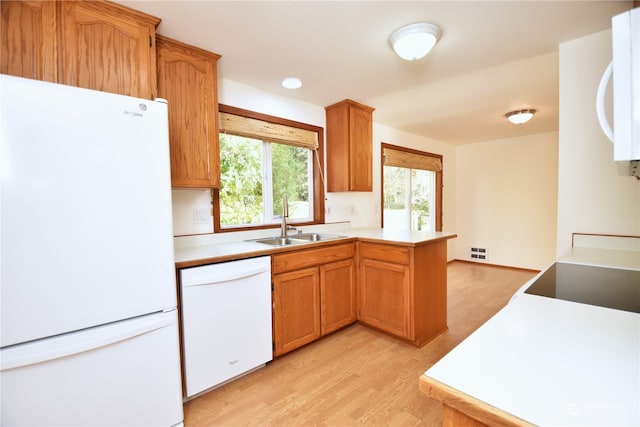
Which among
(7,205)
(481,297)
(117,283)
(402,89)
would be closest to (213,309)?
(117,283)

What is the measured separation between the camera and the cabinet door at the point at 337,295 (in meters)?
2.35

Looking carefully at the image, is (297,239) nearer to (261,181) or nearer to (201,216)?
(261,181)

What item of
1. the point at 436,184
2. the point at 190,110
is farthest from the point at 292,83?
the point at 436,184

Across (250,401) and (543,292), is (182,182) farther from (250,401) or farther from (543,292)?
(543,292)

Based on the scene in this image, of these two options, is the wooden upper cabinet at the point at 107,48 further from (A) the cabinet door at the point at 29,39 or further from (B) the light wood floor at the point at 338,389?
(B) the light wood floor at the point at 338,389

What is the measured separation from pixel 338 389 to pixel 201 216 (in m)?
1.61

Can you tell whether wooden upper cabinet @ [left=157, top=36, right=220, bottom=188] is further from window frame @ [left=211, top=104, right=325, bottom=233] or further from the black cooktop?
the black cooktop

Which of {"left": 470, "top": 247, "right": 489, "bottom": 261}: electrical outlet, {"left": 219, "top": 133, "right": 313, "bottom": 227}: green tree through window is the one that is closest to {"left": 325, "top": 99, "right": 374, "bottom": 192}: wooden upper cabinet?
{"left": 219, "top": 133, "right": 313, "bottom": 227}: green tree through window

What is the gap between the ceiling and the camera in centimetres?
151

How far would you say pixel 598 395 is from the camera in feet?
1.54

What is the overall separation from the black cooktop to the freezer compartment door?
1.66m

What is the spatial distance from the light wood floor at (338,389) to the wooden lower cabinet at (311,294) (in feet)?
0.49

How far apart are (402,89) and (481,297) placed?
268cm

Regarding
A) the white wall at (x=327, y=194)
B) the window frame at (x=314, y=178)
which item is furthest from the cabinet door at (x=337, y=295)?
the white wall at (x=327, y=194)
